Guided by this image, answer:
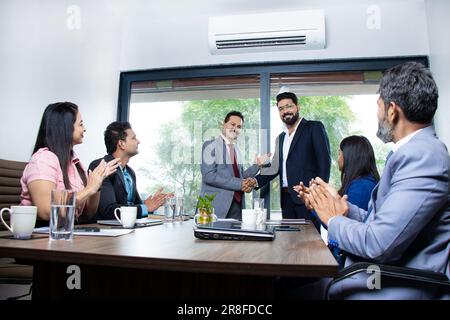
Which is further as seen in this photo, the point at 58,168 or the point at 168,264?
the point at 58,168

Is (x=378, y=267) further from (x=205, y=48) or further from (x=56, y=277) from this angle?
(x=205, y=48)

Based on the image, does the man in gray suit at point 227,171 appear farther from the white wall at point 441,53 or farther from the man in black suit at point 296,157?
the white wall at point 441,53

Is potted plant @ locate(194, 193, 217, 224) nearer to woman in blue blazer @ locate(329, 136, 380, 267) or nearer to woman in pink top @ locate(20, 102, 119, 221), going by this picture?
woman in pink top @ locate(20, 102, 119, 221)

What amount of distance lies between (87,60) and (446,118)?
3.05 metres

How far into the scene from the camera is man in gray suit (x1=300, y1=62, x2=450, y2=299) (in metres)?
0.93

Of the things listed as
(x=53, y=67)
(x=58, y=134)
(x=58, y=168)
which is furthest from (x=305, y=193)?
(x=53, y=67)

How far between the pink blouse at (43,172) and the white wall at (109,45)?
777 millimetres

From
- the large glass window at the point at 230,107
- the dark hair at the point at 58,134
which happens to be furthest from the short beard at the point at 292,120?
the dark hair at the point at 58,134

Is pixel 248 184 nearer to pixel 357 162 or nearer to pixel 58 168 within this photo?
pixel 357 162

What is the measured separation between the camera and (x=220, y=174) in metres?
3.15

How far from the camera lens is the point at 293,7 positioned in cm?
341

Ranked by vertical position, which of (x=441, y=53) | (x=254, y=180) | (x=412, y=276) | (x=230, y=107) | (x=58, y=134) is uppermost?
(x=441, y=53)

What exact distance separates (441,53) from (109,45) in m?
2.94

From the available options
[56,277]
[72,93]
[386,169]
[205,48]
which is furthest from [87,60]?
[386,169]
